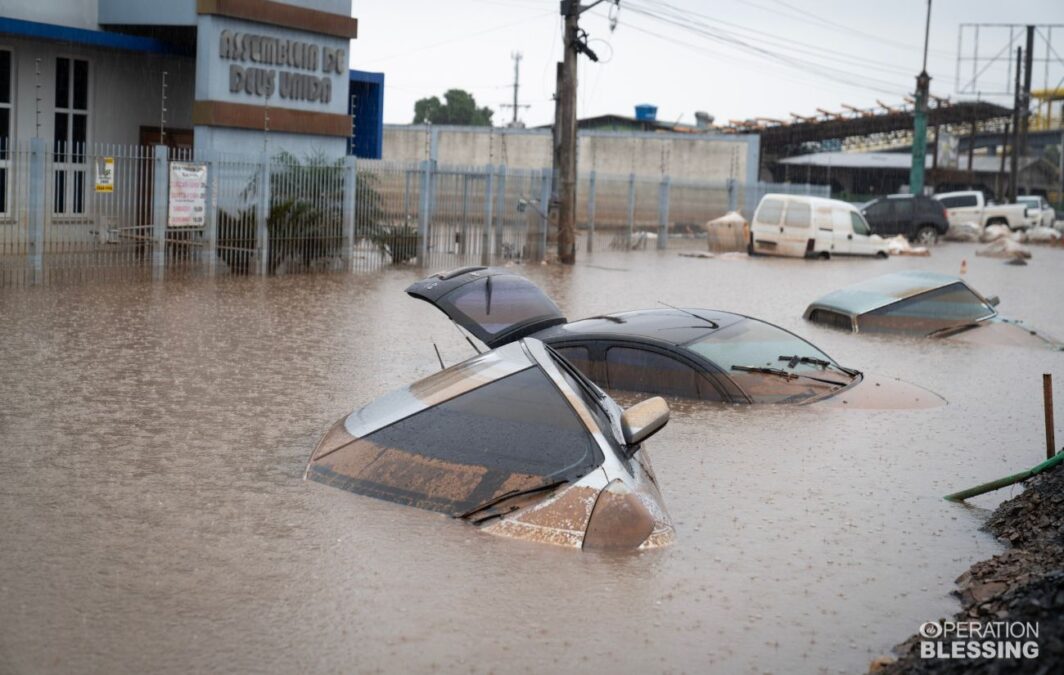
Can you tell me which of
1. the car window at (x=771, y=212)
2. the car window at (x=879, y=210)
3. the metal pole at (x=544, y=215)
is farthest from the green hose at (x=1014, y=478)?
the car window at (x=879, y=210)

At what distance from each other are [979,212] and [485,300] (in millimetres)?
45868

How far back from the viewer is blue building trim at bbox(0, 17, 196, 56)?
873 inches

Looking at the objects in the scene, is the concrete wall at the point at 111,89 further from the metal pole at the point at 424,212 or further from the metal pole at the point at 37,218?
the metal pole at the point at 424,212

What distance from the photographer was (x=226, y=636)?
595 centimetres

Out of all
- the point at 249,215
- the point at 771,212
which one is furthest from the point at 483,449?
the point at 771,212

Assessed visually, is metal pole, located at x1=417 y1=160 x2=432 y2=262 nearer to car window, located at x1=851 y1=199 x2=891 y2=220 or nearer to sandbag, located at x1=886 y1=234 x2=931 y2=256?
sandbag, located at x1=886 y1=234 x2=931 y2=256

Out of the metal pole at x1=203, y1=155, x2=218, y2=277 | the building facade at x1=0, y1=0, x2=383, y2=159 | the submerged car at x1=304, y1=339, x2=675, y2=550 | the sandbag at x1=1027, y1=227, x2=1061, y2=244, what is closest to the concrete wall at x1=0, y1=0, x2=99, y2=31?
the building facade at x1=0, y1=0, x2=383, y2=159

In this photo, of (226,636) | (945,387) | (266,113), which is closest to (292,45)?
(266,113)

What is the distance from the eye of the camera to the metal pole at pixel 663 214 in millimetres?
38688

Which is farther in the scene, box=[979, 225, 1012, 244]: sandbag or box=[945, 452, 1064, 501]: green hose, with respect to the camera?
box=[979, 225, 1012, 244]: sandbag

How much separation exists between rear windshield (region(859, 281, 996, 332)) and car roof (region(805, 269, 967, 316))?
0.27 feet

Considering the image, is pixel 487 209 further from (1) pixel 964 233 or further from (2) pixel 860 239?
(1) pixel 964 233

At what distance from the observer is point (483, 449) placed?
7.37m

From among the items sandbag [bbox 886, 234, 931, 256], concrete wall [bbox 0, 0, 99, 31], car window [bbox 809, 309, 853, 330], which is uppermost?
concrete wall [bbox 0, 0, 99, 31]
